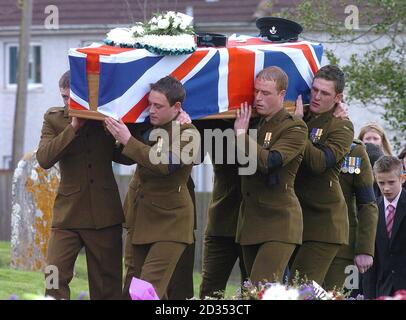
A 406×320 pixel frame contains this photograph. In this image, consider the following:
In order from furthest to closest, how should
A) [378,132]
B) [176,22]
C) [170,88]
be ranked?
[378,132] < [176,22] < [170,88]

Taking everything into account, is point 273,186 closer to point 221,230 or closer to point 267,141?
point 267,141

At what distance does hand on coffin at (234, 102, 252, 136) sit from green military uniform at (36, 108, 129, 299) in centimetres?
106

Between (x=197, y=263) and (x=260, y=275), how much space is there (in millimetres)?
8577

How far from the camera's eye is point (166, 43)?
26.9 feet

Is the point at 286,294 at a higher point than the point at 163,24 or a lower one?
lower

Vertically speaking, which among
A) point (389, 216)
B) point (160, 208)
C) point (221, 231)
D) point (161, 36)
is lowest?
point (221, 231)

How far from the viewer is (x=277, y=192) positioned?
8.34 metres

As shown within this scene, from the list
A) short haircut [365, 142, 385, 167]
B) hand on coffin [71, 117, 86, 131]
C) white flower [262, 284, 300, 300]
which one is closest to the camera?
white flower [262, 284, 300, 300]

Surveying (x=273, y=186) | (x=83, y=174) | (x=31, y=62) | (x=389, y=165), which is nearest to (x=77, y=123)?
(x=83, y=174)

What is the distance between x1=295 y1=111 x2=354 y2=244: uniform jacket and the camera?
28.4ft

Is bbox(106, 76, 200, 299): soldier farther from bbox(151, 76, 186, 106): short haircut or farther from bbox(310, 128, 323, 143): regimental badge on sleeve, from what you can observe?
bbox(310, 128, 323, 143): regimental badge on sleeve

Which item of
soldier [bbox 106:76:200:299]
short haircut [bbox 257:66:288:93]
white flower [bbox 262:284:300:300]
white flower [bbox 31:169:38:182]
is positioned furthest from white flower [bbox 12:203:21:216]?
white flower [bbox 262:284:300:300]

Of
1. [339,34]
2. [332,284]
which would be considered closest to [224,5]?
[339,34]

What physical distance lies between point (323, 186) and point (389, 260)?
3.02ft
